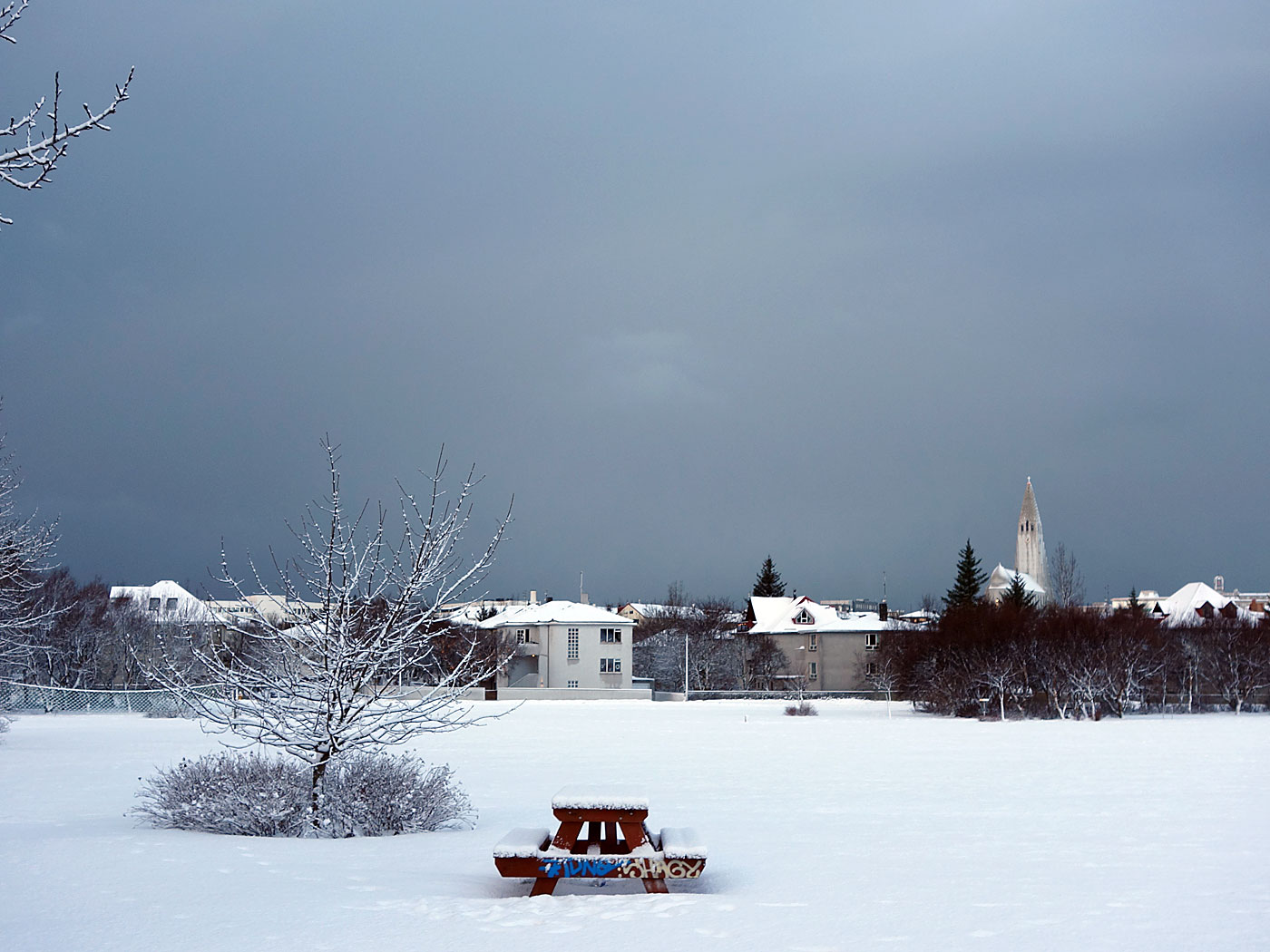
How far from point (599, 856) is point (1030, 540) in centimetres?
15268

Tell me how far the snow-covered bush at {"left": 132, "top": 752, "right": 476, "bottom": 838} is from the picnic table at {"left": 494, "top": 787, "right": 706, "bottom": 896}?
2.92m

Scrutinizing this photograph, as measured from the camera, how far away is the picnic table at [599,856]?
8234 millimetres

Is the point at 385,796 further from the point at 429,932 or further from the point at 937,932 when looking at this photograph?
the point at 937,932

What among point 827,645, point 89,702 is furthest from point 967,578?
point 89,702

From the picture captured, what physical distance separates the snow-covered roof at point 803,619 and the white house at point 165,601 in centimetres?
4042

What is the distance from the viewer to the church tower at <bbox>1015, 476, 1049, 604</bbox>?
496ft

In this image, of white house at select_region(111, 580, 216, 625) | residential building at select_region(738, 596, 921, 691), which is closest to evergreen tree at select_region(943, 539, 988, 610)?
residential building at select_region(738, 596, 921, 691)

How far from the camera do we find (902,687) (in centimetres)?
5084

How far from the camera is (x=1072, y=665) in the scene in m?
43.2

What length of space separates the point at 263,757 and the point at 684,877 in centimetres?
627

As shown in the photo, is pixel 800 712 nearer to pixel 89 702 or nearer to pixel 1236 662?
pixel 1236 662

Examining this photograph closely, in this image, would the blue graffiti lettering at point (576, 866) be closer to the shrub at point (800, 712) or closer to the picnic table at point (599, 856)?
the picnic table at point (599, 856)

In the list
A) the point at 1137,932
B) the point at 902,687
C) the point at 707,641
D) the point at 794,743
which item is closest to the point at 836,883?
the point at 1137,932

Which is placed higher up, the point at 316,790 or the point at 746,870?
the point at 316,790
